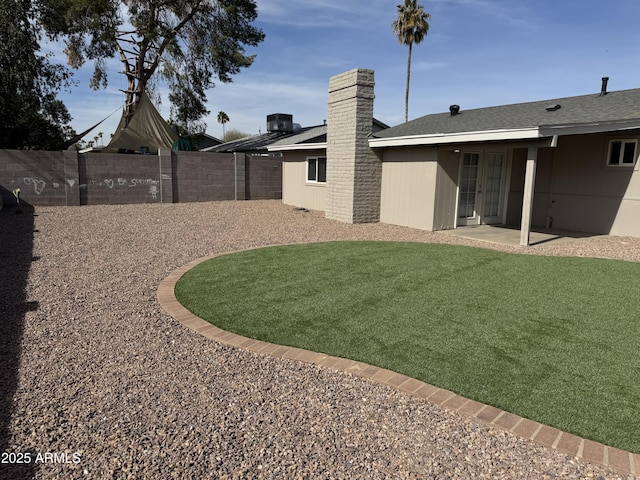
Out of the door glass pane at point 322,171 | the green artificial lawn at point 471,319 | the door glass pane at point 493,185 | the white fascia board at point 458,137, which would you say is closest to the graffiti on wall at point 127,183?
the door glass pane at point 322,171

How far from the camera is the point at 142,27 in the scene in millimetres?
19422

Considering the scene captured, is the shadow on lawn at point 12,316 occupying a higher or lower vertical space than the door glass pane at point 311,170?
lower

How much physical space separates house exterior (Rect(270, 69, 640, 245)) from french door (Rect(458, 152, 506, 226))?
3 centimetres

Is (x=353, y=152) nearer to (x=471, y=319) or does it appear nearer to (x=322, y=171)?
(x=322, y=171)

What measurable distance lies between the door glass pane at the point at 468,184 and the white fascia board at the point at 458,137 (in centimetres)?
143

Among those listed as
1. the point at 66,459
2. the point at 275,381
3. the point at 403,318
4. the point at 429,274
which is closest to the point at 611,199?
the point at 429,274

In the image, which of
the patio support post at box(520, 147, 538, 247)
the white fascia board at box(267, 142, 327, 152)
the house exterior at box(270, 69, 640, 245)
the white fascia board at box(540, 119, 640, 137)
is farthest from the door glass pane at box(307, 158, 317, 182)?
the white fascia board at box(540, 119, 640, 137)

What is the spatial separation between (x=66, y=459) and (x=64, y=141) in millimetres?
25338

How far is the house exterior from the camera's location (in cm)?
983

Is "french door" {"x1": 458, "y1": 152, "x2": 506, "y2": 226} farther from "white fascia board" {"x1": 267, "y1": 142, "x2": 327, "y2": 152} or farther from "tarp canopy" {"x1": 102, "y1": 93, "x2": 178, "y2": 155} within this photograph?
"tarp canopy" {"x1": 102, "y1": 93, "x2": 178, "y2": 155}

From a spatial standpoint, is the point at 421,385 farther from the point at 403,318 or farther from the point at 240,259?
the point at 240,259

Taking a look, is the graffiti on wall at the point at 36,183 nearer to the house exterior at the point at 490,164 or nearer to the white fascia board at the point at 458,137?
the house exterior at the point at 490,164

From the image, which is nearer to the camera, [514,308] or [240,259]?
[514,308]

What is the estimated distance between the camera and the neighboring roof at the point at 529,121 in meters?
8.80
